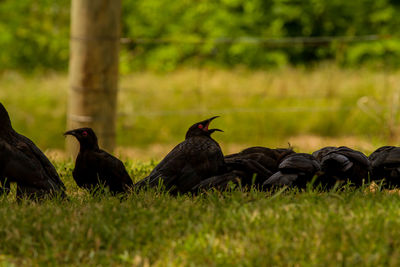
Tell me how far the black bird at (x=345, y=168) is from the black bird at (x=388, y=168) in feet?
0.60

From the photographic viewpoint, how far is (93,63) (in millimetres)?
6539

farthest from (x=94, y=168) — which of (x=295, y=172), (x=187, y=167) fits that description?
(x=295, y=172)

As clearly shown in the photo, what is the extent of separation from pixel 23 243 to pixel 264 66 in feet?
49.5

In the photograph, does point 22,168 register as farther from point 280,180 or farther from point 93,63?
point 93,63

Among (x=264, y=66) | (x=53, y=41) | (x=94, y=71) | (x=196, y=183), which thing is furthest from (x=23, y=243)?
(x=53, y=41)

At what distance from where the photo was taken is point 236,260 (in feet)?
9.12

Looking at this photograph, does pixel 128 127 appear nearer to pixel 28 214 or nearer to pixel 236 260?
pixel 28 214

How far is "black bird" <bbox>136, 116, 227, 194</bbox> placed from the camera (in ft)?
13.6

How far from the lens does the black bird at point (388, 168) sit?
436 cm

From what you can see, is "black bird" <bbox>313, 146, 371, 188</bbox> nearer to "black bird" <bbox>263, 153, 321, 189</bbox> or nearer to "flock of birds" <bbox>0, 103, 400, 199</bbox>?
"flock of birds" <bbox>0, 103, 400, 199</bbox>

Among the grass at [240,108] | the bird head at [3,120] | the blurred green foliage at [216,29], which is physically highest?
the blurred green foliage at [216,29]

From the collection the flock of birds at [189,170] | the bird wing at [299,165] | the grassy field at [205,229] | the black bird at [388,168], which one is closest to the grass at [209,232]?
the grassy field at [205,229]

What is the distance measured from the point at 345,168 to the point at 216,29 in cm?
1382

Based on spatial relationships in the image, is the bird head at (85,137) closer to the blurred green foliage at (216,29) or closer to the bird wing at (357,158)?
the bird wing at (357,158)
